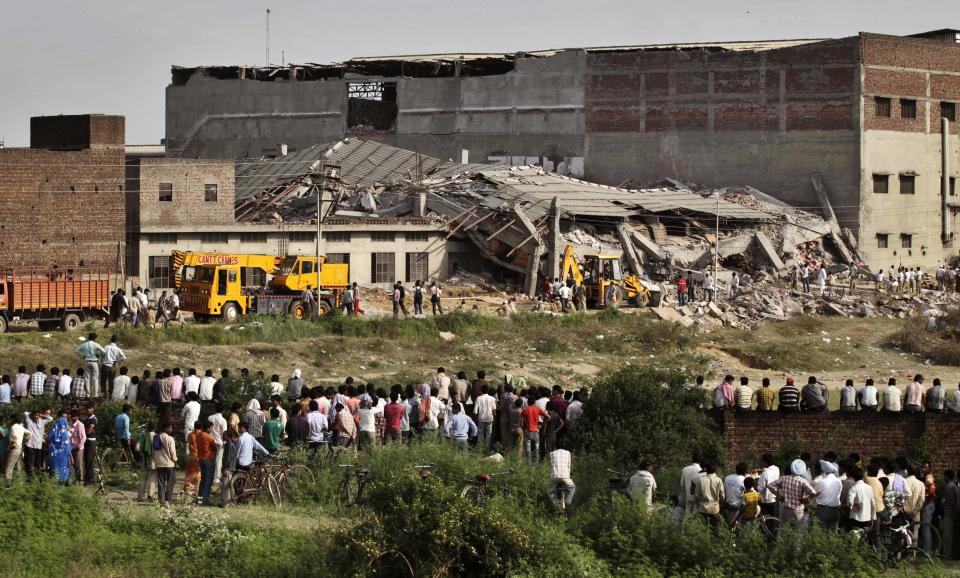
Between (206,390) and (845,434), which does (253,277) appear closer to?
(206,390)

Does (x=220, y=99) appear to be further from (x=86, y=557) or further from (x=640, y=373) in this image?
(x=86, y=557)

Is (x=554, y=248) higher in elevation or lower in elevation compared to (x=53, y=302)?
higher

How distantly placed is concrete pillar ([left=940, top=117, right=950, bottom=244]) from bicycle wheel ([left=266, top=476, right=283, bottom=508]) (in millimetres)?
42972

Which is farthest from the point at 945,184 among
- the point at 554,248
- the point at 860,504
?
the point at 860,504

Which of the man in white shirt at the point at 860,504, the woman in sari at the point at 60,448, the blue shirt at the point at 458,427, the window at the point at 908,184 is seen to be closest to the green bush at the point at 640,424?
the blue shirt at the point at 458,427

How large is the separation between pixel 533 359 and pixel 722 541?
63.7 feet

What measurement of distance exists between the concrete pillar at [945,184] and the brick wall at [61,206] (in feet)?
104

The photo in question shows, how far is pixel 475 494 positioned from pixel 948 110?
44.2 metres

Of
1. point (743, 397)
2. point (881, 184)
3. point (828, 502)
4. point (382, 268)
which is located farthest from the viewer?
point (881, 184)

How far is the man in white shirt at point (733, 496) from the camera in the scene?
1595 cm

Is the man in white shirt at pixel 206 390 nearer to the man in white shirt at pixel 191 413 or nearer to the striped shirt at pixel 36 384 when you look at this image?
the man in white shirt at pixel 191 413

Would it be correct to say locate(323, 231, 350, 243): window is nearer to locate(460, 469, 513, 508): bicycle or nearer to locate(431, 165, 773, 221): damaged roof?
locate(431, 165, 773, 221): damaged roof

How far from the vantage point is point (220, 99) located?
62812 mm

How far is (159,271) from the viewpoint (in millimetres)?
42219
